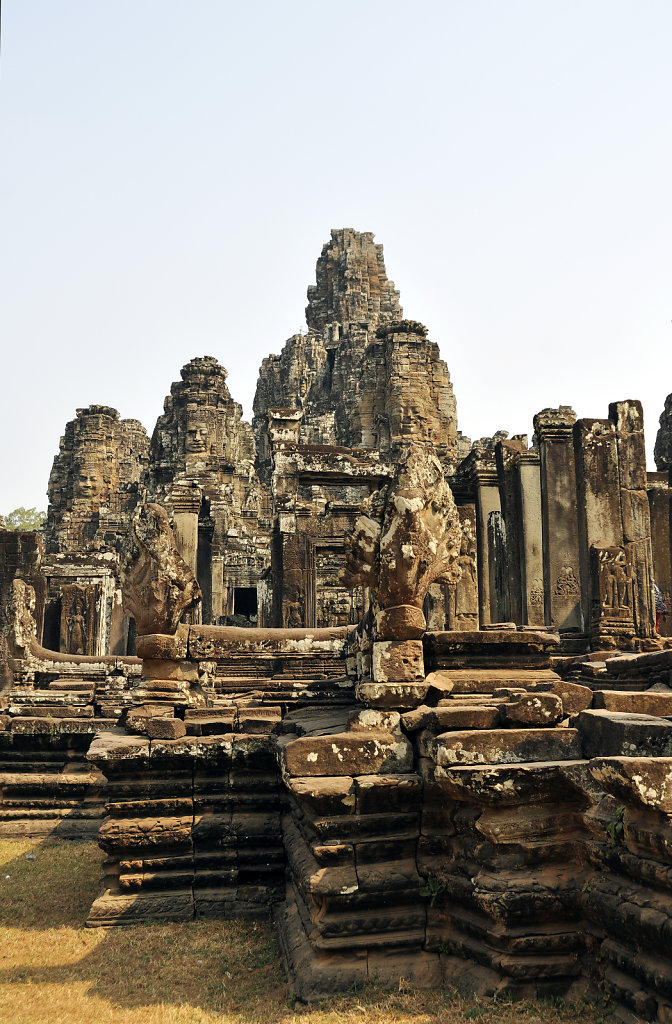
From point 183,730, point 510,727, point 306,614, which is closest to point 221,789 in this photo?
point 183,730

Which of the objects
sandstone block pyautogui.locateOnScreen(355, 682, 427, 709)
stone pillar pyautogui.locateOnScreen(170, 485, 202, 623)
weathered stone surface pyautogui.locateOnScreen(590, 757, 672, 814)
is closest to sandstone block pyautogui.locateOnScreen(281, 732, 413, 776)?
sandstone block pyautogui.locateOnScreen(355, 682, 427, 709)

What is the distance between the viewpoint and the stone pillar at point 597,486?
489 inches

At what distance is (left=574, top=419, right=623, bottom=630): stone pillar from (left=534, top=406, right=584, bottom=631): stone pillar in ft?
3.31

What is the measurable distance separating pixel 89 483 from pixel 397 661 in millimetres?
34199

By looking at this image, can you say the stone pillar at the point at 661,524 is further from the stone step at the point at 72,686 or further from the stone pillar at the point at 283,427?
the stone step at the point at 72,686

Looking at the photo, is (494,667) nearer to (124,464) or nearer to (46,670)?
(46,670)

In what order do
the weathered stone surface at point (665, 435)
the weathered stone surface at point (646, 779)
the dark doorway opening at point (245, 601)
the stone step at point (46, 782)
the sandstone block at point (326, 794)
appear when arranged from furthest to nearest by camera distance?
the dark doorway opening at point (245, 601) → the weathered stone surface at point (665, 435) → the stone step at point (46, 782) → the sandstone block at point (326, 794) → the weathered stone surface at point (646, 779)

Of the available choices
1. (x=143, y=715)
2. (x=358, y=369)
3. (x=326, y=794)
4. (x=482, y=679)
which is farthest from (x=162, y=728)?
(x=358, y=369)

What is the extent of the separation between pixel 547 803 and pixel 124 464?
3635 centimetres

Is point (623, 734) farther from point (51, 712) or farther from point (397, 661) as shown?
point (51, 712)

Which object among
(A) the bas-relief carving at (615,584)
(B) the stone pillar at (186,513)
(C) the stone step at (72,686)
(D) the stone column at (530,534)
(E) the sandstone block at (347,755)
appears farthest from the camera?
(B) the stone pillar at (186,513)

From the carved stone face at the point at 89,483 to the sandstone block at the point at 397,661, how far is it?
3390 centimetres

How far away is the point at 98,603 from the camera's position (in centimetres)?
2047

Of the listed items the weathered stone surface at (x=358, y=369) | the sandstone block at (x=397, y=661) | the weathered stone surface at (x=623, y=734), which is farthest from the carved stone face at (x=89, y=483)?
the weathered stone surface at (x=623, y=734)
